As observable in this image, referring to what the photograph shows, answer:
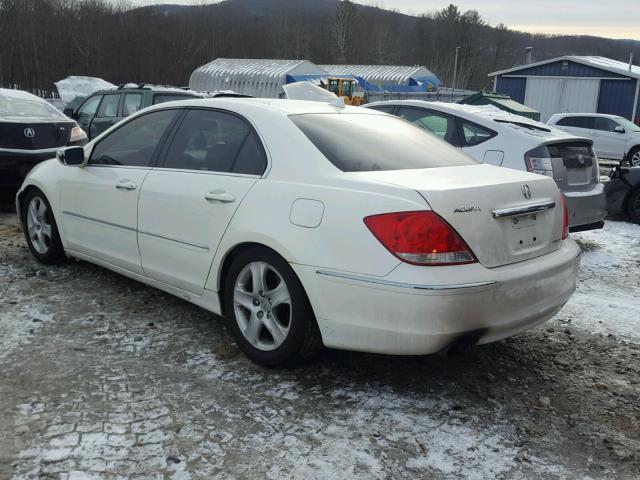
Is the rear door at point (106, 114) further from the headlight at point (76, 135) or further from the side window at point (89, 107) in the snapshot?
the headlight at point (76, 135)

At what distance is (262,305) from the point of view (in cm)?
342

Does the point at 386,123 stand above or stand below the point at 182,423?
above

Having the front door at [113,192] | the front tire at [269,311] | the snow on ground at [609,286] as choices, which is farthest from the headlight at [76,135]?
the snow on ground at [609,286]

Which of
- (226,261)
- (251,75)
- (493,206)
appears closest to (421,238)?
(493,206)

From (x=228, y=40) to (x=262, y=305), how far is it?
261 feet

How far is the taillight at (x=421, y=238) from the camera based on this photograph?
112 inches

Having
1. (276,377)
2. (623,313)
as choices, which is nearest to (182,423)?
(276,377)

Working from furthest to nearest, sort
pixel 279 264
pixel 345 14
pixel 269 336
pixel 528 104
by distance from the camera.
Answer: pixel 345 14, pixel 528 104, pixel 269 336, pixel 279 264

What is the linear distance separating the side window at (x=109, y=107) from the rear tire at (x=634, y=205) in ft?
29.1

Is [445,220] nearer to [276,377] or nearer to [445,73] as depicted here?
[276,377]

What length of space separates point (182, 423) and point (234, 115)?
1892mm

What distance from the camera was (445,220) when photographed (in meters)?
2.88

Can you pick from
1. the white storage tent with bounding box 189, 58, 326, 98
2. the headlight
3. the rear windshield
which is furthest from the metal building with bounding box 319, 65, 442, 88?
the rear windshield

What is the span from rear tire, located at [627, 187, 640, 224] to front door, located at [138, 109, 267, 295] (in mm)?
6823
